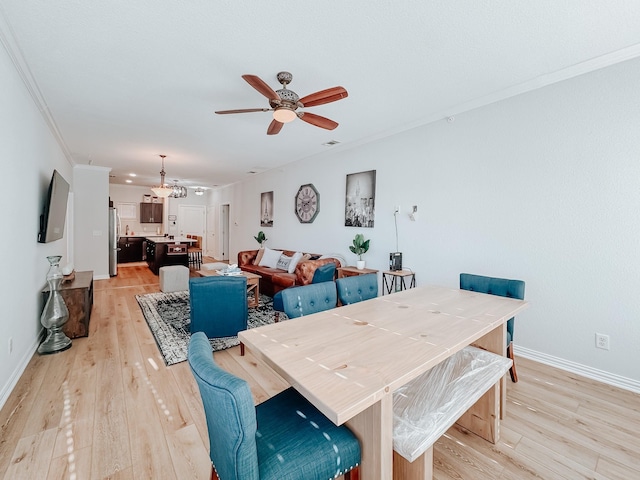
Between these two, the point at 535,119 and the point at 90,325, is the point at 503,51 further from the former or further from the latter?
the point at 90,325

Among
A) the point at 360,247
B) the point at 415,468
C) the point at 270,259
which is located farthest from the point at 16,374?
the point at 270,259

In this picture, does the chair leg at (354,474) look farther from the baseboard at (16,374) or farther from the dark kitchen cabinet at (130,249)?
the dark kitchen cabinet at (130,249)

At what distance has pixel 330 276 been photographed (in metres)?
4.30

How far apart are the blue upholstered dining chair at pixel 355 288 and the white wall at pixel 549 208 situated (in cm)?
148

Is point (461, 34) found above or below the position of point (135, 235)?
above

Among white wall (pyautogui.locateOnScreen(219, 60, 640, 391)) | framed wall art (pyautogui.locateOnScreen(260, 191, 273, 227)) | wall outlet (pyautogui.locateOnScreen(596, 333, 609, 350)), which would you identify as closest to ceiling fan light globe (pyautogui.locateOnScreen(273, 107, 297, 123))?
white wall (pyautogui.locateOnScreen(219, 60, 640, 391))

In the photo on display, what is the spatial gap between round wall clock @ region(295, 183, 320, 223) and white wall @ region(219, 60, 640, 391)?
1.92m

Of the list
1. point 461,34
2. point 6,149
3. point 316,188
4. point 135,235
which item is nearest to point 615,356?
point 461,34

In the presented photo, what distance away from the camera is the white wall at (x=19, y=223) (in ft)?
7.04

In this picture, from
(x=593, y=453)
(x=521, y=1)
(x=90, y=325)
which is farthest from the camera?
(x=90, y=325)

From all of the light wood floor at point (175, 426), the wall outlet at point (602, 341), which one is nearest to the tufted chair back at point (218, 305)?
the light wood floor at point (175, 426)

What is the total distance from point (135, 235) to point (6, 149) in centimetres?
874

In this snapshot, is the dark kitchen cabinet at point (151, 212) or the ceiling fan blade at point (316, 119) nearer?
the ceiling fan blade at point (316, 119)

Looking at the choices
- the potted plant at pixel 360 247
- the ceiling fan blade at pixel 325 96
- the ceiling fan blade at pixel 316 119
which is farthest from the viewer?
the potted plant at pixel 360 247
